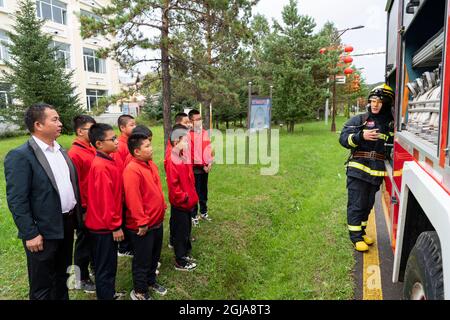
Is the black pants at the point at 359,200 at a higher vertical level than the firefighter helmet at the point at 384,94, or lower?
lower

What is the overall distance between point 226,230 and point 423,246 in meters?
3.18

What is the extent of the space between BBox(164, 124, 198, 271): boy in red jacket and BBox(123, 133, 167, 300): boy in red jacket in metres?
0.41

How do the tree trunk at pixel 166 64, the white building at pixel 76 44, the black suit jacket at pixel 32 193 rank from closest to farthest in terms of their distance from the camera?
the black suit jacket at pixel 32 193, the tree trunk at pixel 166 64, the white building at pixel 76 44

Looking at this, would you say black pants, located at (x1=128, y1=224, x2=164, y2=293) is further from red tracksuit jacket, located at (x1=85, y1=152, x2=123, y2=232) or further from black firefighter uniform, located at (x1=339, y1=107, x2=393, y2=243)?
black firefighter uniform, located at (x1=339, y1=107, x2=393, y2=243)

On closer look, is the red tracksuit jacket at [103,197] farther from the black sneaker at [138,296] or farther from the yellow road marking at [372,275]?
the yellow road marking at [372,275]

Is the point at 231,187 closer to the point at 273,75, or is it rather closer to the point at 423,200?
the point at 423,200

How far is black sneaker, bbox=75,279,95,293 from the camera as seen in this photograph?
3.29 metres

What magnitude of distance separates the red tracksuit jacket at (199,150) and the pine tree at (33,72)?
32.3 feet

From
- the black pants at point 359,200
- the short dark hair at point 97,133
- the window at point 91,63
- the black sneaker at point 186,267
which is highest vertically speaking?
the window at point 91,63

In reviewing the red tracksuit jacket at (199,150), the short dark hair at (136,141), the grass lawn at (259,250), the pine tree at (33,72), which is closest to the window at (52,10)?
the pine tree at (33,72)

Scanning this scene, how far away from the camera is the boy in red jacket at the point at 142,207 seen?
2.88 meters

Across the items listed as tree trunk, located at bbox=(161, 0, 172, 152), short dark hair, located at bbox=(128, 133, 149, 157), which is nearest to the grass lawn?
short dark hair, located at bbox=(128, 133, 149, 157)

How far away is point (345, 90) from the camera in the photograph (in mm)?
36500

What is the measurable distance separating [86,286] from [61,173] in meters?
1.35
